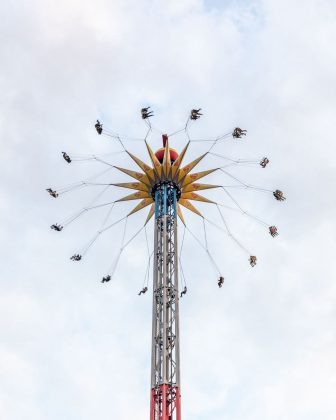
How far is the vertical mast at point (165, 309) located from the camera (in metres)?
45.2

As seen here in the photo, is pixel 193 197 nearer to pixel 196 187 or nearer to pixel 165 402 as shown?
pixel 196 187

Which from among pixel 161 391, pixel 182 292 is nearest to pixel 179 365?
pixel 161 391

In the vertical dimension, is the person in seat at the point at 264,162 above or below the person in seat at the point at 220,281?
above

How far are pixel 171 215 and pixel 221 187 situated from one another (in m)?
4.62

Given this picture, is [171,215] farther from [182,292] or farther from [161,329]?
[161,329]

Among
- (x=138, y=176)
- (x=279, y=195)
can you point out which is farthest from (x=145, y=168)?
(x=279, y=195)

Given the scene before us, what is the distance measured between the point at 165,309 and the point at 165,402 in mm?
6688

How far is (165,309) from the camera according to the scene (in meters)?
48.4

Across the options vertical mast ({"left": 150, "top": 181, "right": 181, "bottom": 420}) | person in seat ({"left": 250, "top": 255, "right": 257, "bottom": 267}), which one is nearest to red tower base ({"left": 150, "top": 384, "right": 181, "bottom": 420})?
vertical mast ({"left": 150, "top": 181, "right": 181, "bottom": 420})

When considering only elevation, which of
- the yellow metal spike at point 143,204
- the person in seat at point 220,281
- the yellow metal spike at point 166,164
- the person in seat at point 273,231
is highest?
the yellow metal spike at point 166,164

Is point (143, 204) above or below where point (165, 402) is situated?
above

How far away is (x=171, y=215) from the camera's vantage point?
53469 millimetres

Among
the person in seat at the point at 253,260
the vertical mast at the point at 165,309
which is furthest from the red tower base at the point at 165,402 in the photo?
the person in seat at the point at 253,260

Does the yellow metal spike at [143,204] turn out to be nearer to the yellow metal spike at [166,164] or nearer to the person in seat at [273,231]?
the yellow metal spike at [166,164]
